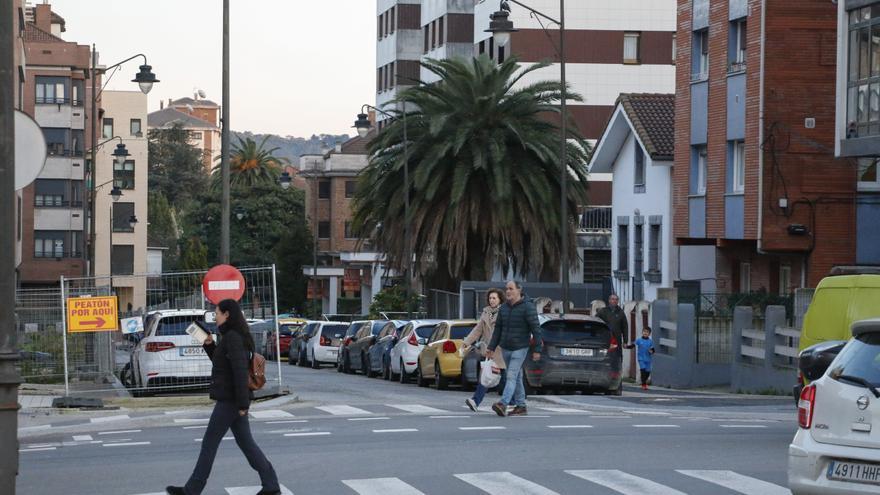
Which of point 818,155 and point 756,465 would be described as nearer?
point 756,465

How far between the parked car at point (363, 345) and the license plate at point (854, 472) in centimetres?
2951

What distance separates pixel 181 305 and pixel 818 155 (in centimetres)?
1617

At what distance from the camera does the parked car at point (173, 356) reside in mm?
27312

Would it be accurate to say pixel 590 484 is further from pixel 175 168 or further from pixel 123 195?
pixel 175 168

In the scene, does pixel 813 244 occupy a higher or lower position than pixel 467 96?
lower

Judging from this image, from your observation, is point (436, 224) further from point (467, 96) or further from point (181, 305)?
point (181, 305)

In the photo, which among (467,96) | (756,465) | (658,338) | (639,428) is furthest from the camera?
Result: (467,96)

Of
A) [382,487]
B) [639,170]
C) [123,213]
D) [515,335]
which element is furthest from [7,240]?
[123,213]

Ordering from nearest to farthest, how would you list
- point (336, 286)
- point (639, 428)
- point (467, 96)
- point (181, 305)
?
point (639, 428) < point (181, 305) < point (467, 96) < point (336, 286)

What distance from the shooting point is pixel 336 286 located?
100375mm

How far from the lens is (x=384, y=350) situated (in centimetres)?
3750

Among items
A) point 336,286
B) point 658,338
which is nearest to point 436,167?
point 658,338

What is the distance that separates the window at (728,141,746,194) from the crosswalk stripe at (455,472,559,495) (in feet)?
86.3

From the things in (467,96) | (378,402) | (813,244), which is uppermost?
(467,96)
